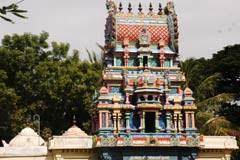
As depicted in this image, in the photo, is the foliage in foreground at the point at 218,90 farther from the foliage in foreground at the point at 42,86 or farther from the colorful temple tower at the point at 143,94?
the foliage in foreground at the point at 42,86

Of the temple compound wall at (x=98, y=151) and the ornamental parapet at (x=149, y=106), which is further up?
the ornamental parapet at (x=149, y=106)

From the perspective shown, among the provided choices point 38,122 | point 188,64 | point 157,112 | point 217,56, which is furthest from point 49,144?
point 217,56

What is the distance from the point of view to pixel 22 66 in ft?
107

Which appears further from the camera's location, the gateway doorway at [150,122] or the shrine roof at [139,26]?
the shrine roof at [139,26]

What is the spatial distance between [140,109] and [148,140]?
1.28 m

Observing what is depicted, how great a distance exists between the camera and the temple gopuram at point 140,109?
19.2 m

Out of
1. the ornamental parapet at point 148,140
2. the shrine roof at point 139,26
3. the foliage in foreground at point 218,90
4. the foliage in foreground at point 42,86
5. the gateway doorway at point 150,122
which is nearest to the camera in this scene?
the ornamental parapet at point 148,140

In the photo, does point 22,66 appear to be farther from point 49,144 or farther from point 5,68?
point 49,144

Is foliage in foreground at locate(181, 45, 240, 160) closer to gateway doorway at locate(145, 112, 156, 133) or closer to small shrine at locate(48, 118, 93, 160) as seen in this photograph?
gateway doorway at locate(145, 112, 156, 133)

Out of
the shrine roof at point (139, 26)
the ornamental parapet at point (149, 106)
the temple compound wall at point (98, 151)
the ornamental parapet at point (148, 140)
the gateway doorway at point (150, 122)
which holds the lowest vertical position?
the temple compound wall at point (98, 151)

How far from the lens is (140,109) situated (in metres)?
19.5

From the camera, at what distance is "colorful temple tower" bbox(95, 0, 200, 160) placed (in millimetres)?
19156

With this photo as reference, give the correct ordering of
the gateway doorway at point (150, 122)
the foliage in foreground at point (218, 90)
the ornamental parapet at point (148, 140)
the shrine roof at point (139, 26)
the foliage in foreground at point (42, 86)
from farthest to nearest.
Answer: the foliage in foreground at point (42, 86), the foliage in foreground at point (218, 90), the shrine roof at point (139, 26), the gateway doorway at point (150, 122), the ornamental parapet at point (148, 140)

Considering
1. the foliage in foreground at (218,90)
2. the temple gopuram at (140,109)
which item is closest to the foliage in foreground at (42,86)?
the foliage in foreground at (218,90)
